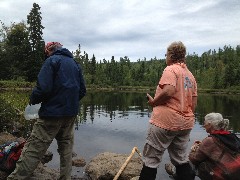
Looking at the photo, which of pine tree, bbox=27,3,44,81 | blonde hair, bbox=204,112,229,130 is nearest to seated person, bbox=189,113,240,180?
blonde hair, bbox=204,112,229,130

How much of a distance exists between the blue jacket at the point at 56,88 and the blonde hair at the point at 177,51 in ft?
5.72

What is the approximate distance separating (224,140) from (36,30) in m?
67.7

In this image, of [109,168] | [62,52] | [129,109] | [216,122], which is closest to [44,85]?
[62,52]

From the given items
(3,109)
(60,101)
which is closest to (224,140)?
(60,101)

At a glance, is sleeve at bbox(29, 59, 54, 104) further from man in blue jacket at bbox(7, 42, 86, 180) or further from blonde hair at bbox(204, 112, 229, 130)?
blonde hair at bbox(204, 112, 229, 130)

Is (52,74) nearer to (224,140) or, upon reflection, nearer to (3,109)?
(224,140)

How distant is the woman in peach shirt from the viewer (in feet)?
16.8

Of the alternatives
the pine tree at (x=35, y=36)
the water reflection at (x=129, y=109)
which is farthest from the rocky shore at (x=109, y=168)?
the pine tree at (x=35, y=36)

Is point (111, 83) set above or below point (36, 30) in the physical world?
below

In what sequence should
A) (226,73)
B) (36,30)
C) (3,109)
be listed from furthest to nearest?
(226,73) → (36,30) → (3,109)

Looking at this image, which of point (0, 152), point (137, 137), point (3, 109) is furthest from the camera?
point (137, 137)

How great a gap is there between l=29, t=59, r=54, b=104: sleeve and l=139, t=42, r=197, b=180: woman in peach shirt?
170 cm

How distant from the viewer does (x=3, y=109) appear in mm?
13836

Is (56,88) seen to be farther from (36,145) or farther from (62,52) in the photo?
(36,145)
